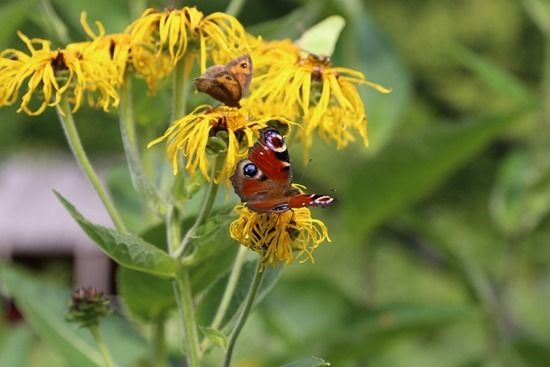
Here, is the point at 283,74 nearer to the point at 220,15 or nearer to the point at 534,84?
the point at 220,15

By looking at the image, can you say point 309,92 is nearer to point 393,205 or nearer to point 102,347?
point 102,347

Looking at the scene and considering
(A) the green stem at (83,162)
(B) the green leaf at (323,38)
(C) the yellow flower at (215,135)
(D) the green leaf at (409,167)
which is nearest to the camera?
(C) the yellow flower at (215,135)

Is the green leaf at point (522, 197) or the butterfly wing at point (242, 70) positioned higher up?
the butterfly wing at point (242, 70)

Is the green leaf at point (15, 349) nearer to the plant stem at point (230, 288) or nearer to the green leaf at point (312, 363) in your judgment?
the plant stem at point (230, 288)

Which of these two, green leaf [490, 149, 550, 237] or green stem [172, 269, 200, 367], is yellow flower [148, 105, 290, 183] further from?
green leaf [490, 149, 550, 237]

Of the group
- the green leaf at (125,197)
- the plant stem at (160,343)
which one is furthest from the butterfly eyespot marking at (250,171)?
the green leaf at (125,197)

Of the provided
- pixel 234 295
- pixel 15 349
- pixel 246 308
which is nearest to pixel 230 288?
pixel 234 295
